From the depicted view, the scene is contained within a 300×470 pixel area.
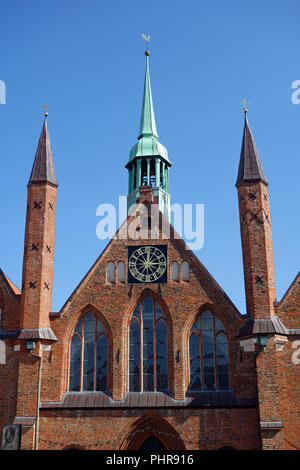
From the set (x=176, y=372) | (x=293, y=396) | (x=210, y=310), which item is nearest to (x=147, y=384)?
(x=176, y=372)

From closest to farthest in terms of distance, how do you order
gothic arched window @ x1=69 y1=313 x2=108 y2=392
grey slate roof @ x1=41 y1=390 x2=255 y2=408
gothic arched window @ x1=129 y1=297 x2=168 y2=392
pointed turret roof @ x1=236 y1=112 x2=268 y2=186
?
grey slate roof @ x1=41 y1=390 x2=255 y2=408 < gothic arched window @ x1=129 y1=297 x2=168 y2=392 < gothic arched window @ x1=69 y1=313 x2=108 y2=392 < pointed turret roof @ x1=236 y1=112 x2=268 y2=186

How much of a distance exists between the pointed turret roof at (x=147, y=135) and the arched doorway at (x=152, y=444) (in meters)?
16.3

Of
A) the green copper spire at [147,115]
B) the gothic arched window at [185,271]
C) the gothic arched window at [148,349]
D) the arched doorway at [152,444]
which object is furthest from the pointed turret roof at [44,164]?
the arched doorway at [152,444]

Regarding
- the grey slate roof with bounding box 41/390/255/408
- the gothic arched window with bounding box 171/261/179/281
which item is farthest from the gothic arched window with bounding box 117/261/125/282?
the grey slate roof with bounding box 41/390/255/408

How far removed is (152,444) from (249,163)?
1392 centimetres

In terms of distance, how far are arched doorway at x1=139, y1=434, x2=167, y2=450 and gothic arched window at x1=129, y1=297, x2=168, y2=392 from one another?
81.8 inches

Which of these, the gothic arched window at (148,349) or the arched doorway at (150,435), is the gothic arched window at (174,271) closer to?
the gothic arched window at (148,349)

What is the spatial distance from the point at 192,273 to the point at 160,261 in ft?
5.40

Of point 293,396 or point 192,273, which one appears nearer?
point 293,396

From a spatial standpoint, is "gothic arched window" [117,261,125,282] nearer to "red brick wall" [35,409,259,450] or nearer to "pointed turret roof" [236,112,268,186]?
"red brick wall" [35,409,259,450]

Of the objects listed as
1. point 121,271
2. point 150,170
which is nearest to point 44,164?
point 121,271

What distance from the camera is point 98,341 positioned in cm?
2852

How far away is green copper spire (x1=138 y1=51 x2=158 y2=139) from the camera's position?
39.2 m
